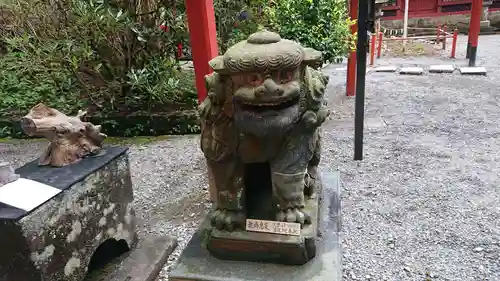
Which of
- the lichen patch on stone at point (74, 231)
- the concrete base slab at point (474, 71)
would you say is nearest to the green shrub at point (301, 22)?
the lichen patch on stone at point (74, 231)

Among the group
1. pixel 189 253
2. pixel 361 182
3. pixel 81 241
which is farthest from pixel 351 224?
pixel 81 241

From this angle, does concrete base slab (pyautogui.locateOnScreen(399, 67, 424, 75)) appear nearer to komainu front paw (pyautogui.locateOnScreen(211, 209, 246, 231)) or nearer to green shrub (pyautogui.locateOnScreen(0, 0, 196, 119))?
green shrub (pyautogui.locateOnScreen(0, 0, 196, 119))

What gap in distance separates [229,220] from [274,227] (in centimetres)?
21

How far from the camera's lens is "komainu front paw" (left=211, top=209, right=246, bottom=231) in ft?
6.10

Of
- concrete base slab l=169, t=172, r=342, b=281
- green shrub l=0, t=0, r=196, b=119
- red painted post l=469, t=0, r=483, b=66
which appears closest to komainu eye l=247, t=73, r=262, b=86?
concrete base slab l=169, t=172, r=342, b=281

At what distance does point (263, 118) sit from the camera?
1.57 metres

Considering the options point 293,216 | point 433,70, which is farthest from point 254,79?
point 433,70

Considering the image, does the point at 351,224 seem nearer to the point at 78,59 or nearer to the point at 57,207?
the point at 57,207

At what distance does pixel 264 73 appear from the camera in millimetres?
1533

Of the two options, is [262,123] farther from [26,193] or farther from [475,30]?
[475,30]

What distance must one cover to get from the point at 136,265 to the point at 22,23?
14.4 ft

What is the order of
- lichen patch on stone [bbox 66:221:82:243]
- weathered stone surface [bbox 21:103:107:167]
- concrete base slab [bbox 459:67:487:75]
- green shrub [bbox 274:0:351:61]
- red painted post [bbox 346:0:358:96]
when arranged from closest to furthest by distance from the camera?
lichen patch on stone [bbox 66:221:82:243], weathered stone surface [bbox 21:103:107:167], green shrub [bbox 274:0:351:61], red painted post [bbox 346:0:358:96], concrete base slab [bbox 459:67:487:75]

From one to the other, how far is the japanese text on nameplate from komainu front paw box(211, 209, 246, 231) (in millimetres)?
43

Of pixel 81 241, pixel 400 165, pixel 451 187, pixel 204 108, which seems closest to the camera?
pixel 204 108
